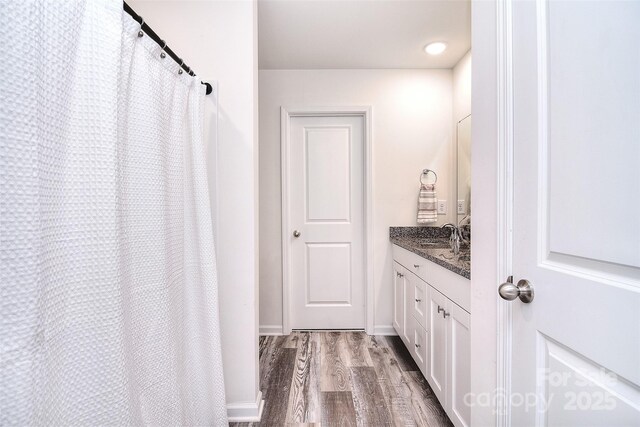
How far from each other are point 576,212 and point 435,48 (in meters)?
2.13

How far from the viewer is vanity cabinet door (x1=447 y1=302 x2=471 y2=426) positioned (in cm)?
122

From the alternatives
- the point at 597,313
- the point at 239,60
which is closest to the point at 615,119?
the point at 597,313

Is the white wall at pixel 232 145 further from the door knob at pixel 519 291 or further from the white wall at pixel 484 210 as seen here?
the door knob at pixel 519 291

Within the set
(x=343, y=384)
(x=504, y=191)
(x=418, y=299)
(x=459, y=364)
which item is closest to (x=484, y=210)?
(x=504, y=191)

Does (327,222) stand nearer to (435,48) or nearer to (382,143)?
(382,143)

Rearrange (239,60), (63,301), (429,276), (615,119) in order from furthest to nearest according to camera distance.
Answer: (429,276), (239,60), (63,301), (615,119)

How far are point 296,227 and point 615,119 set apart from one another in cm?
231

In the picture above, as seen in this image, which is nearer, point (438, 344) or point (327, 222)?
point (438, 344)

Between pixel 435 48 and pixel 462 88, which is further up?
pixel 435 48

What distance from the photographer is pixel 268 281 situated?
2.61 m

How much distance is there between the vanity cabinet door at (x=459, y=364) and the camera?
4.00 feet

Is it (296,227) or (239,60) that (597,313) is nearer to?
(239,60)

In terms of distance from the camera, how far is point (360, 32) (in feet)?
6.78

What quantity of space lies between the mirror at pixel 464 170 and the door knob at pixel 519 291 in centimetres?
175
